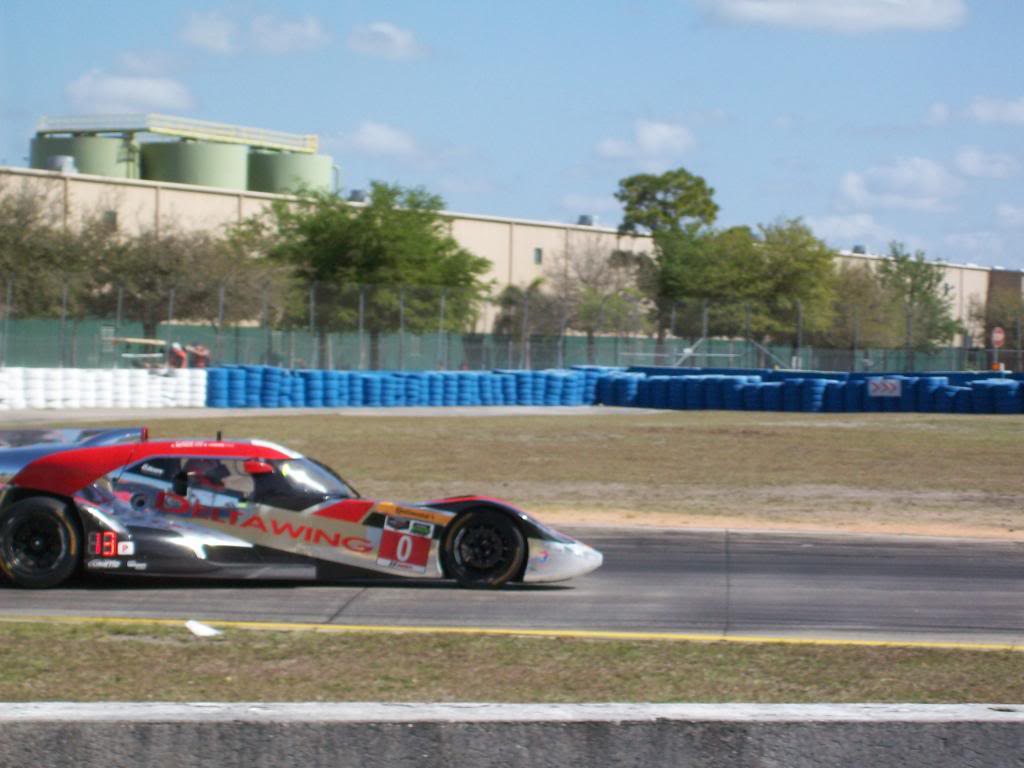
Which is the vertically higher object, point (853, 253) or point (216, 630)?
Result: point (853, 253)

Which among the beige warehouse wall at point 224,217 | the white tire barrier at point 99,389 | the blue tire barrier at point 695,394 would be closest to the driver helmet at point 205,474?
the white tire barrier at point 99,389

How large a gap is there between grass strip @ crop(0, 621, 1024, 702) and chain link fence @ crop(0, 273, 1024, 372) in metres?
29.8

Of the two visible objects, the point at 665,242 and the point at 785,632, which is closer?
the point at 785,632

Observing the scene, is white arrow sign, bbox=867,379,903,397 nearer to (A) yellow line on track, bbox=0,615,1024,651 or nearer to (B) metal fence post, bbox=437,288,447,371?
(B) metal fence post, bbox=437,288,447,371

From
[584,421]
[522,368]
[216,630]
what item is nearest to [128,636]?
[216,630]

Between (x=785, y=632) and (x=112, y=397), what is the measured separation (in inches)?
1047

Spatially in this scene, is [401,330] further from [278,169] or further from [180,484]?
[278,169]

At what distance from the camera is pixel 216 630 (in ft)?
27.8

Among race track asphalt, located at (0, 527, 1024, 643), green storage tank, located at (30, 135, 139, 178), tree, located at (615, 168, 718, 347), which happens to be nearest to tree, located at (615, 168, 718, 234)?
tree, located at (615, 168, 718, 347)

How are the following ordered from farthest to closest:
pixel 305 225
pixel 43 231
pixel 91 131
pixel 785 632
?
1. pixel 91 131
2. pixel 305 225
3. pixel 43 231
4. pixel 785 632

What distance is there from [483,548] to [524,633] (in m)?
1.76

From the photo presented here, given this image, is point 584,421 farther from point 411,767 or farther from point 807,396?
point 411,767

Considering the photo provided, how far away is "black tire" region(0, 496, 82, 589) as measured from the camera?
10172 mm

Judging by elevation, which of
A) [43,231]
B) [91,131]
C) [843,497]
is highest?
[91,131]
